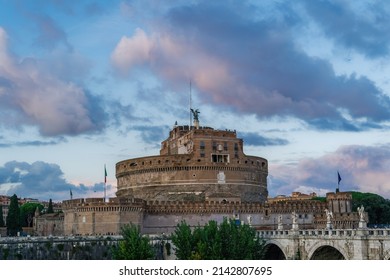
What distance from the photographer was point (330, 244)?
29.6 metres

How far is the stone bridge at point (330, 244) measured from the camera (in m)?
26.4

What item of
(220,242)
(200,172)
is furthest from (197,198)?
(220,242)

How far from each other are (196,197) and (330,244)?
22.0 m

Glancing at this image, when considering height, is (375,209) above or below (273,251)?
above

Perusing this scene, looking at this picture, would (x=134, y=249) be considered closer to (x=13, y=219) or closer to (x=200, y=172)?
(x=200, y=172)

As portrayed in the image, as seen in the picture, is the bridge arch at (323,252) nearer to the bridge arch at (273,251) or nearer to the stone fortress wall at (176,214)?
the bridge arch at (273,251)

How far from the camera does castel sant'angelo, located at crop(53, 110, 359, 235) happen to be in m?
44.1

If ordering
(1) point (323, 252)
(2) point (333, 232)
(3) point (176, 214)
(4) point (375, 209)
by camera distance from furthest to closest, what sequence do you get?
1. (4) point (375, 209)
2. (3) point (176, 214)
3. (1) point (323, 252)
4. (2) point (333, 232)

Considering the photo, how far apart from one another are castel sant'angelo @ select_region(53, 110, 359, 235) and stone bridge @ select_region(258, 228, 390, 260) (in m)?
10.3

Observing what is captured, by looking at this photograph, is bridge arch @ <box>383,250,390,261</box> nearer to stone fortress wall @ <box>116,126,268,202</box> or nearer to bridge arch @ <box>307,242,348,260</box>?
bridge arch @ <box>307,242,348,260</box>

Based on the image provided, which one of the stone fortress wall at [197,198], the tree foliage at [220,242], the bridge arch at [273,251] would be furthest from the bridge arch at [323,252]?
the stone fortress wall at [197,198]
